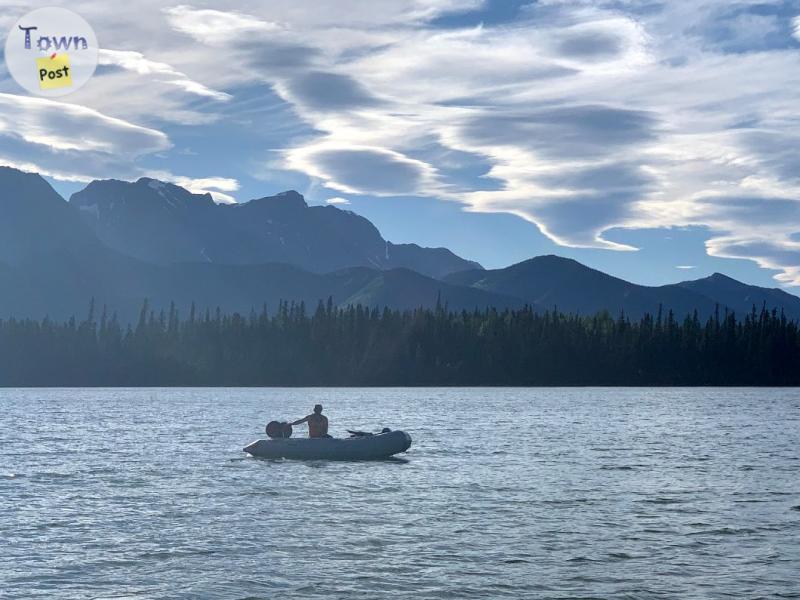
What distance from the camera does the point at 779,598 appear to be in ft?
90.4

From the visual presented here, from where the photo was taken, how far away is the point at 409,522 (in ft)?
131

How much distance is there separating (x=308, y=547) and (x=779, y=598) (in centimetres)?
1580

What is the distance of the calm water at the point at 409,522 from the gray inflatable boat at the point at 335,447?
860 mm

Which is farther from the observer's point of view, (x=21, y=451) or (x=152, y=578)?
(x=21, y=451)

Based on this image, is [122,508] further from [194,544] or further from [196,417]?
[196,417]

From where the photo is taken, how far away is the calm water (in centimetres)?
2942

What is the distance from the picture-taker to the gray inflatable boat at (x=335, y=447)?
62.9m

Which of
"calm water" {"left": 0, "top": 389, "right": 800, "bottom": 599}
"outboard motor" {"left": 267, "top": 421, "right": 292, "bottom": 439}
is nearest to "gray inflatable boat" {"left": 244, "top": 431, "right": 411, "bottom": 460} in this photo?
"outboard motor" {"left": 267, "top": 421, "right": 292, "bottom": 439}

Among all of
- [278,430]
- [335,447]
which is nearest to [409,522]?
[335,447]

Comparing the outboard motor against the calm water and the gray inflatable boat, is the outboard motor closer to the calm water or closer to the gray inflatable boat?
the gray inflatable boat

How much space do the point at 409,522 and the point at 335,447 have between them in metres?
23.4

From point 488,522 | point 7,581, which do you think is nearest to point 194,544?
point 7,581

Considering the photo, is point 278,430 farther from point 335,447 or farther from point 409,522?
point 409,522

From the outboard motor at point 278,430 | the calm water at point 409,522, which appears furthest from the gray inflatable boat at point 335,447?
the calm water at point 409,522
